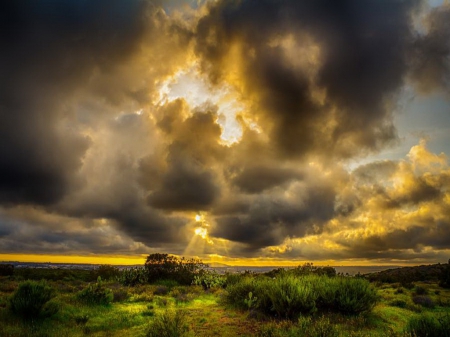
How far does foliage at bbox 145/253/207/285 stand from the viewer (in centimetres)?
3125

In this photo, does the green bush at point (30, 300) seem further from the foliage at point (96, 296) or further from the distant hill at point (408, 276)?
the distant hill at point (408, 276)

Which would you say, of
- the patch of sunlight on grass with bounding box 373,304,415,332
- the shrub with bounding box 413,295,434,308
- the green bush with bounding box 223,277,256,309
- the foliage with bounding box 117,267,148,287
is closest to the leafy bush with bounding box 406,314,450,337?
the patch of sunlight on grass with bounding box 373,304,415,332

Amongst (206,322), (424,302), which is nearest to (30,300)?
(206,322)

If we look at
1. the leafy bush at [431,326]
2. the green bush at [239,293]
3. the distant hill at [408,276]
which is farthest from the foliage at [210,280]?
the distant hill at [408,276]

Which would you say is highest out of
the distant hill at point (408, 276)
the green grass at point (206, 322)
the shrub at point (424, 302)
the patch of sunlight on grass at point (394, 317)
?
the green grass at point (206, 322)

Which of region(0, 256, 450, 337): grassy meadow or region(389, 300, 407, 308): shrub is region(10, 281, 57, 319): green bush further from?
region(389, 300, 407, 308): shrub

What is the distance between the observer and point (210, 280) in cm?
3016

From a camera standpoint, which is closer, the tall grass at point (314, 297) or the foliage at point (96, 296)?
the tall grass at point (314, 297)

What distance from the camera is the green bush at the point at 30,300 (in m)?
12.0

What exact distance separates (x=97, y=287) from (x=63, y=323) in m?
5.09

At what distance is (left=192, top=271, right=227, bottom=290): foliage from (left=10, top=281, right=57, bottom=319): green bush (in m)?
18.1

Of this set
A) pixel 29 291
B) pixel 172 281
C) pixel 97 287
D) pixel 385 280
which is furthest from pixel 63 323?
pixel 385 280

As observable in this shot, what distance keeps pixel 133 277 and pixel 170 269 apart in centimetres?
413

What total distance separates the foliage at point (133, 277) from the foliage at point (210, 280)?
5.11m
